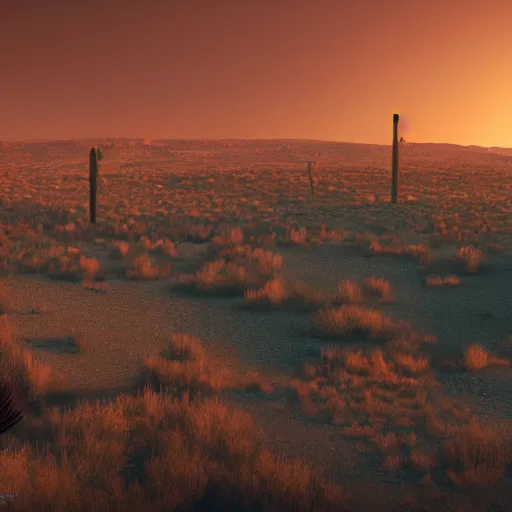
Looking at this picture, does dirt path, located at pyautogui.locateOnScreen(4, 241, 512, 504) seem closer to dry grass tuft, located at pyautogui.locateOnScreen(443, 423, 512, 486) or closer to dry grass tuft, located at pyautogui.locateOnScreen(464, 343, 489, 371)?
dry grass tuft, located at pyautogui.locateOnScreen(464, 343, 489, 371)

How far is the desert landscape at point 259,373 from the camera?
4.61 metres

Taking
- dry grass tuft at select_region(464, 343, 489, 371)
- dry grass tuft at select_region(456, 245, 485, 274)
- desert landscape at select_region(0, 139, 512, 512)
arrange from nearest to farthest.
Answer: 1. desert landscape at select_region(0, 139, 512, 512)
2. dry grass tuft at select_region(464, 343, 489, 371)
3. dry grass tuft at select_region(456, 245, 485, 274)

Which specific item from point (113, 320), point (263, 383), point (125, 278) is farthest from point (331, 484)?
point (125, 278)

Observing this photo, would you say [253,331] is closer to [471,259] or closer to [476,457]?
[476,457]

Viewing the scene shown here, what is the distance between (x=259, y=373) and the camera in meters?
7.82

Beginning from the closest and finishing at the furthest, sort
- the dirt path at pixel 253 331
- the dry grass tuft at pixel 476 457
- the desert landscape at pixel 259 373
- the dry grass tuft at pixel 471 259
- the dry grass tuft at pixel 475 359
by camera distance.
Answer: the desert landscape at pixel 259 373, the dry grass tuft at pixel 476 457, the dirt path at pixel 253 331, the dry grass tuft at pixel 475 359, the dry grass tuft at pixel 471 259

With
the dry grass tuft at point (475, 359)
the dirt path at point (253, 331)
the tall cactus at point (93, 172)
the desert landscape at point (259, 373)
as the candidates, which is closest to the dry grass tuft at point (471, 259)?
the desert landscape at point (259, 373)

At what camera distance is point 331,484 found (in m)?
4.67

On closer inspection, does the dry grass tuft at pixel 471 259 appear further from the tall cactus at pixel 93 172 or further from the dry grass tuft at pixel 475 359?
the tall cactus at pixel 93 172

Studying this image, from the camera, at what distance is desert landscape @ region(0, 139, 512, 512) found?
15.1ft

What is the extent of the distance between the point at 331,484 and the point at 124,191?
44901 millimetres

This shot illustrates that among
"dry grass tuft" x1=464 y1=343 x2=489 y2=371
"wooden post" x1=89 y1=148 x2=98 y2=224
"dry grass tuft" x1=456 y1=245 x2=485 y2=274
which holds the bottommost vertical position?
"dry grass tuft" x1=464 y1=343 x2=489 y2=371

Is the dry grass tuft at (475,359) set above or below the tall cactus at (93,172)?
below

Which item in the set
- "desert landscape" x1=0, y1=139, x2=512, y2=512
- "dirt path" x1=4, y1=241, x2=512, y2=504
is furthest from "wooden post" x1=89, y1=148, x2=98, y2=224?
"dirt path" x1=4, y1=241, x2=512, y2=504
